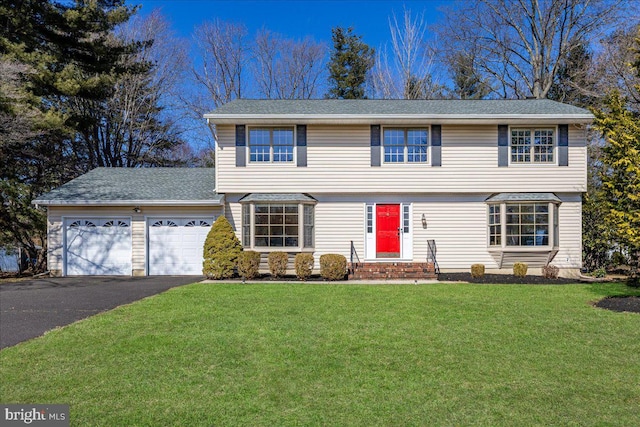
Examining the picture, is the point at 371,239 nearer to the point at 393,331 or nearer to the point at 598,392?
the point at 393,331

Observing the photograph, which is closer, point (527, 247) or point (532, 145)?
point (527, 247)

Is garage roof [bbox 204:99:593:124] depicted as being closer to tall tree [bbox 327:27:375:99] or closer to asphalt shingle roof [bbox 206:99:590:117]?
asphalt shingle roof [bbox 206:99:590:117]

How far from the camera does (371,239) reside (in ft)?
43.9

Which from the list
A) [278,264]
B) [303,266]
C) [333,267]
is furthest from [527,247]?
[278,264]

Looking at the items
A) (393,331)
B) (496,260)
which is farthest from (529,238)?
(393,331)

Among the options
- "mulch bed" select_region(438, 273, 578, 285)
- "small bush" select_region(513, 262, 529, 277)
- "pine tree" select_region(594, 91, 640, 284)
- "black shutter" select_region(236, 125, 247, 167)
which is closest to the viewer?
"pine tree" select_region(594, 91, 640, 284)

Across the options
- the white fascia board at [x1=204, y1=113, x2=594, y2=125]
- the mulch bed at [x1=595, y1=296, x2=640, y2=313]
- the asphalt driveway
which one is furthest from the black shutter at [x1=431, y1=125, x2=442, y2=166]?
the asphalt driveway

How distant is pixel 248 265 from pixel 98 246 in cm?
557

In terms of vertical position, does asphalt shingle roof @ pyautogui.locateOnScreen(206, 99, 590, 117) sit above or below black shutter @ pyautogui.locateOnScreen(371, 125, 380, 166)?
above

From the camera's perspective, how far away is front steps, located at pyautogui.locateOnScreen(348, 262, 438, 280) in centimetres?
1229

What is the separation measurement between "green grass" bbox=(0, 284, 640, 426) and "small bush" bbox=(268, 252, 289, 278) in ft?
14.1

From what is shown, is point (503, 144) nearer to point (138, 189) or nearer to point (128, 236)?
point (138, 189)

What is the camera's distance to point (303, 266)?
12.3m

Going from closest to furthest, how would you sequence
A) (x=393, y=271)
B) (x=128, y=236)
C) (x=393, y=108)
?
1. (x=393, y=271)
2. (x=128, y=236)
3. (x=393, y=108)
